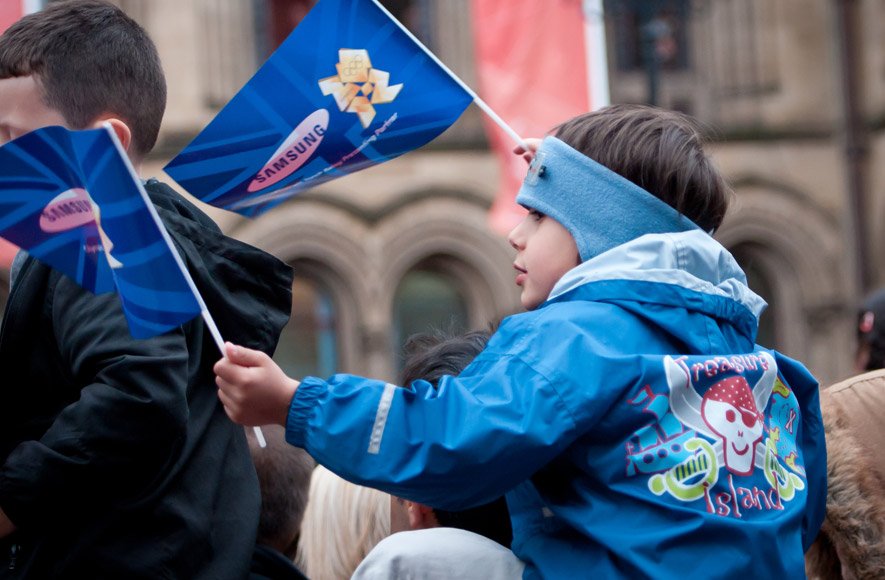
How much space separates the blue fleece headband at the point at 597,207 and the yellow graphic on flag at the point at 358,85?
0.41 metres

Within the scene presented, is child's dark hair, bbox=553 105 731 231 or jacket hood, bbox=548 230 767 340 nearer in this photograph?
jacket hood, bbox=548 230 767 340

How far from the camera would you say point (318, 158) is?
8.09 ft

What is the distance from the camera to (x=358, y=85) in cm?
248

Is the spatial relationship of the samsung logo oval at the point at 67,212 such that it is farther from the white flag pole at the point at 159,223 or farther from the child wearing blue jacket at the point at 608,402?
the child wearing blue jacket at the point at 608,402

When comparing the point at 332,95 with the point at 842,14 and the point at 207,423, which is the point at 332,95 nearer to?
the point at 207,423

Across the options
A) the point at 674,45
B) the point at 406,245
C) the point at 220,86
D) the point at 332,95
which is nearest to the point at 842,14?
the point at 674,45

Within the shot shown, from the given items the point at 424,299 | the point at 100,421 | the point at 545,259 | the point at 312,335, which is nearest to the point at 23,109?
the point at 100,421

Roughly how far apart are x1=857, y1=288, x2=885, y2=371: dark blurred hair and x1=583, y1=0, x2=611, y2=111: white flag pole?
207 inches

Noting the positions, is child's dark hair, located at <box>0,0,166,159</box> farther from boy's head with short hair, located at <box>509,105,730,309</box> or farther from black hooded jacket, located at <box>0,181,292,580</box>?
boy's head with short hair, located at <box>509,105,730,309</box>

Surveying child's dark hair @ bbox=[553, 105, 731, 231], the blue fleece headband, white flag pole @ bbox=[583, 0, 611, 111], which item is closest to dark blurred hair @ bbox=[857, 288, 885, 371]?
child's dark hair @ bbox=[553, 105, 731, 231]

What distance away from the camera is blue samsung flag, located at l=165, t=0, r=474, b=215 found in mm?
2369

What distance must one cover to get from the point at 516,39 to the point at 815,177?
271 inches

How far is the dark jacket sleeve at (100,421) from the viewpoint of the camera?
203 centimetres

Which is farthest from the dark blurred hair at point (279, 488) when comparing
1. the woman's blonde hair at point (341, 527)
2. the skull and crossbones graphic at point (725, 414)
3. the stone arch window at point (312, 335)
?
the stone arch window at point (312, 335)
